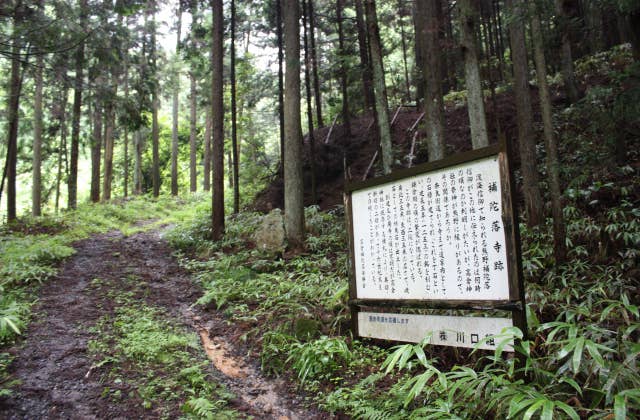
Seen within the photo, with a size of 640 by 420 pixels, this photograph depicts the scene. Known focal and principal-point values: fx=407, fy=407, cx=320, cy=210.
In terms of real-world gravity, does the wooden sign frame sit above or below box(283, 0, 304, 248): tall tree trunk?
below

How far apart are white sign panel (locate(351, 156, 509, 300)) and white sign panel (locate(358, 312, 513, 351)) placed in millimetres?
236

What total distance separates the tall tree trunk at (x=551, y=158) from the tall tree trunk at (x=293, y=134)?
5.17 meters

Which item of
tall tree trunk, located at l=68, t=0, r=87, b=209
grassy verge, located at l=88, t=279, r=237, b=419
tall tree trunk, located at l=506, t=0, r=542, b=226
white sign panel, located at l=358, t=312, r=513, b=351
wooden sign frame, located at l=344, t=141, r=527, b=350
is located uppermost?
tall tree trunk, located at l=68, t=0, r=87, b=209


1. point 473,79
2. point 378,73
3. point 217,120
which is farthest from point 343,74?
point 473,79

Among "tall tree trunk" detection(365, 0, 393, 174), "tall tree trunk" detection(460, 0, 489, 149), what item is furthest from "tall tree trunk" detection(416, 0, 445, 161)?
"tall tree trunk" detection(365, 0, 393, 174)

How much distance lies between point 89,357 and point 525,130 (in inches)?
311

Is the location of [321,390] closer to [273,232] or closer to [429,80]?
[273,232]

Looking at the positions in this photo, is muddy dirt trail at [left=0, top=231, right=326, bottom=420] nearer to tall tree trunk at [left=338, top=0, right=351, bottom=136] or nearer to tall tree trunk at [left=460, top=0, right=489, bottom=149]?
tall tree trunk at [left=460, top=0, right=489, bottom=149]

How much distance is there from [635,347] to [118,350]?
17.7 ft

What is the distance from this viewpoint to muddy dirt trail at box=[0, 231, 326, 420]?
3.97m

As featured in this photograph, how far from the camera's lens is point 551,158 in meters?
6.48

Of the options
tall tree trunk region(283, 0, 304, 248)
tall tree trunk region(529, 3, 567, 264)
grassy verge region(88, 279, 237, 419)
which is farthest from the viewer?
tall tree trunk region(283, 0, 304, 248)

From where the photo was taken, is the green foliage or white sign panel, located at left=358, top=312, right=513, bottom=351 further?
the green foliage

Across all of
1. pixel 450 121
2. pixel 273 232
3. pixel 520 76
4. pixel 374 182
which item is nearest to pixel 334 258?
pixel 273 232
